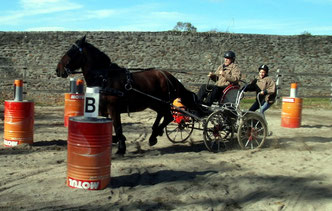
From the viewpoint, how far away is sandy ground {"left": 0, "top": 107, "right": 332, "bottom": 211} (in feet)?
13.2

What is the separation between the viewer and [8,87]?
17.8 m

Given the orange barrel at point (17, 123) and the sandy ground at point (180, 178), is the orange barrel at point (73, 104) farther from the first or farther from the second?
the orange barrel at point (17, 123)

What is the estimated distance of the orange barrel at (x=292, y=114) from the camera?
10.5m

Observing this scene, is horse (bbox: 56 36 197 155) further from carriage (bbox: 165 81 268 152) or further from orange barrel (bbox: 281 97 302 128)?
orange barrel (bbox: 281 97 302 128)

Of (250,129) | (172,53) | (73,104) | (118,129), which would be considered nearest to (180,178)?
(118,129)

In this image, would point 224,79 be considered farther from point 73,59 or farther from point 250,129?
point 73,59

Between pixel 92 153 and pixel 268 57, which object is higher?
pixel 268 57

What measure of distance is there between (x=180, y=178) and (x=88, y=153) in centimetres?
141

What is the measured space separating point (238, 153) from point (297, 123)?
447 centimetres

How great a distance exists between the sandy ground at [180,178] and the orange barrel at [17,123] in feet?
0.81

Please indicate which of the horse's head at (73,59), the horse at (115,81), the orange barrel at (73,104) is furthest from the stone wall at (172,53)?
the horse's head at (73,59)

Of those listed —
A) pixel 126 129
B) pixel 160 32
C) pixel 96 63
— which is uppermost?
pixel 160 32

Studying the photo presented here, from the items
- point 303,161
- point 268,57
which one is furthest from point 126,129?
point 268,57

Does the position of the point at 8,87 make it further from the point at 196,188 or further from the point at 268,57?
the point at 196,188
